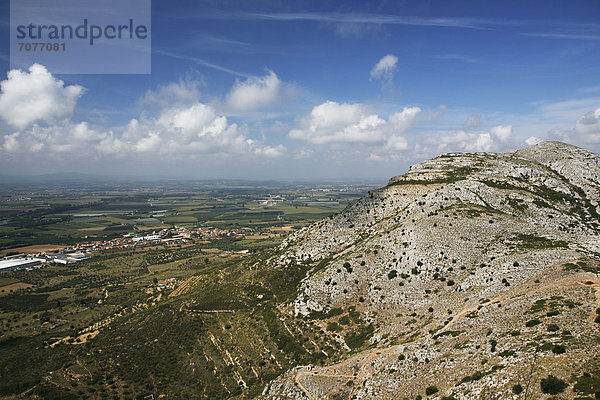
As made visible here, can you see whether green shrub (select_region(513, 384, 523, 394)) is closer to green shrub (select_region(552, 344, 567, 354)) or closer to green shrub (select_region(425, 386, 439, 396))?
green shrub (select_region(552, 344, 567, 354))

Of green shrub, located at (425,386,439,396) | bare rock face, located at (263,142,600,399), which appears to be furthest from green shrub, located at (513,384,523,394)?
green shrub, located at (425,386,439,396)

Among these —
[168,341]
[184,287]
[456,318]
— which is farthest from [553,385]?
[184,287]

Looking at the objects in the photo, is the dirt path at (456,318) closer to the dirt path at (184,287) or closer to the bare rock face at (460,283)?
the bare rock face at (460,283)

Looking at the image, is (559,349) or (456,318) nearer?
(559,349)

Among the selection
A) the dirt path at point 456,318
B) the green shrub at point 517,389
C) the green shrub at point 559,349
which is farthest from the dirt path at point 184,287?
the green shrub at point 559,349

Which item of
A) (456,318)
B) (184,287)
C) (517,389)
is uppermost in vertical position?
(517,389)

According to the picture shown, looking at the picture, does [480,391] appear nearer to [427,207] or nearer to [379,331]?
[379,331]

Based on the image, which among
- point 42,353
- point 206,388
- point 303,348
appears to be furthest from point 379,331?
point 42,353

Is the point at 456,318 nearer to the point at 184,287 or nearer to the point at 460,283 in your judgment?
the point at 460,283
